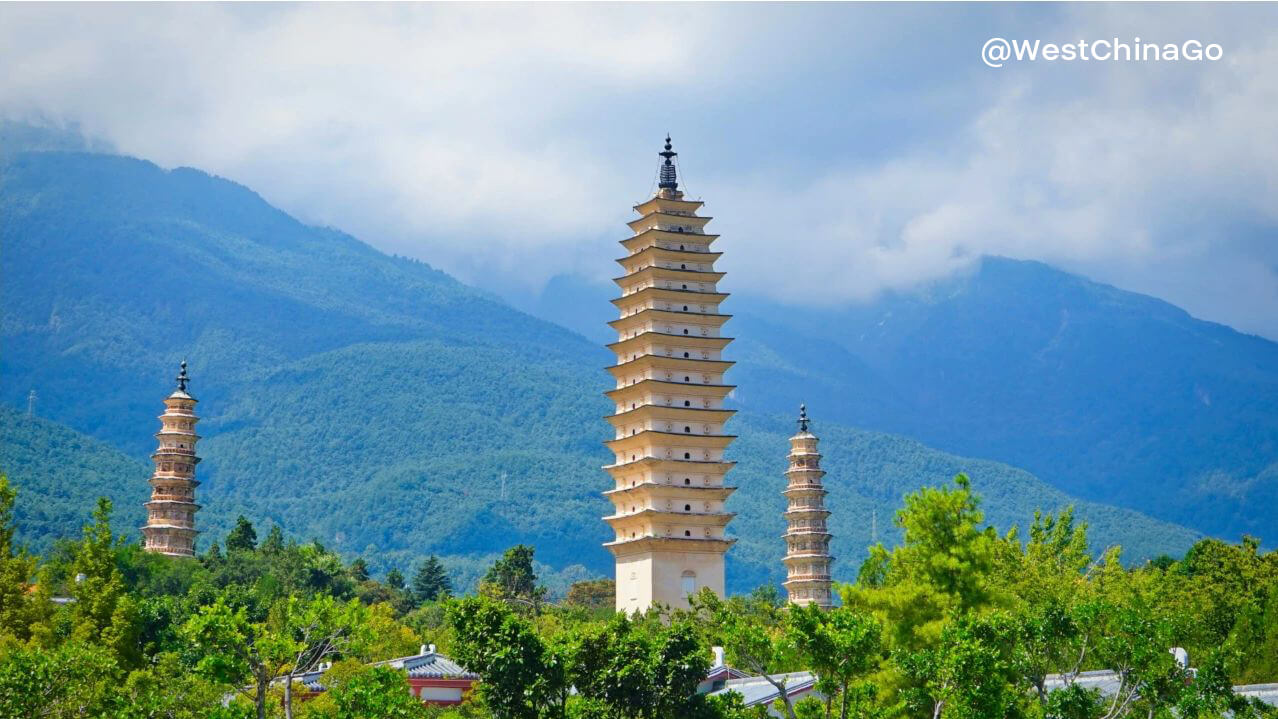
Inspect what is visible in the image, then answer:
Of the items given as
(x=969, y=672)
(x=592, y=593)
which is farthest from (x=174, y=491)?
(x=969, y=672)

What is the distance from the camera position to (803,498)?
277ft

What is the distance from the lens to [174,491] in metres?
83.0

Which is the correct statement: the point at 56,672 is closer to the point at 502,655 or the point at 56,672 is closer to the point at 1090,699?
the point at 502,655

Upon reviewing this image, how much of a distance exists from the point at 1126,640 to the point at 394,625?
3722 centimetres

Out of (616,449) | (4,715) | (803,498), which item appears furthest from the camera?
(803,498)

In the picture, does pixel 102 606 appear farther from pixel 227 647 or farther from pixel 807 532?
pixel 807 532

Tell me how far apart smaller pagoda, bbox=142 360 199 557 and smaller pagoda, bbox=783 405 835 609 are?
30006 mm

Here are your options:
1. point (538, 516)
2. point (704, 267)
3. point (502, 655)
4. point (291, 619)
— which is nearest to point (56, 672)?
point (291, 619)

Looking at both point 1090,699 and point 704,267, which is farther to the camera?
point 704,267

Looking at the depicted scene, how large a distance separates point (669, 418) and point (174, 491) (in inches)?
1128

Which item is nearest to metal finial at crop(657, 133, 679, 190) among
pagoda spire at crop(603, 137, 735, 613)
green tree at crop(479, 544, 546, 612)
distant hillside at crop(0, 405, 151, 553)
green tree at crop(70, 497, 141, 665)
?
pagoda spire at crop(603, 137, 735, 613)

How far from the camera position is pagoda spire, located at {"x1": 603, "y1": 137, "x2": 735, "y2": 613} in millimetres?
66250

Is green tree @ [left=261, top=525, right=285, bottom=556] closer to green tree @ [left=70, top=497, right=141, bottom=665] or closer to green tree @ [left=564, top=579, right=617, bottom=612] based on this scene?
green tree @ [left=564, top=579, right=617, bottom=612]

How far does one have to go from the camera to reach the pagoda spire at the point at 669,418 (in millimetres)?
66250
